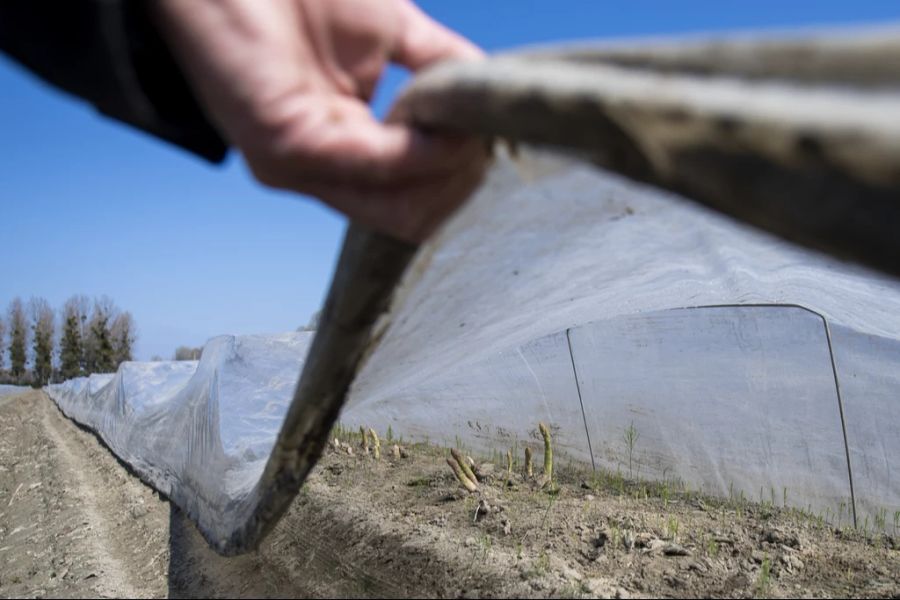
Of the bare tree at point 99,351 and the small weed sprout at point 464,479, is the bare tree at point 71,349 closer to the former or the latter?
the bare tree at point 99,351

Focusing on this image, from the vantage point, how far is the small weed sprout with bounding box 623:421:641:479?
337cm

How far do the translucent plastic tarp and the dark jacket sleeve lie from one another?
0.29 m

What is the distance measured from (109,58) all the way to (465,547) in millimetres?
2036

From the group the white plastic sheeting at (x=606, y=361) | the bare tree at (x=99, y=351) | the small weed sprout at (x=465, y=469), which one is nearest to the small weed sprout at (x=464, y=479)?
the small weed sprout at (x=465, y=469)

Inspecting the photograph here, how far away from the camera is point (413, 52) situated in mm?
794

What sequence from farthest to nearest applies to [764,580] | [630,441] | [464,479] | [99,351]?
1. [99,351]
2. [630,441]
3. [464,479]
4. [764,580]

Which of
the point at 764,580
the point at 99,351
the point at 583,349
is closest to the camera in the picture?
the point at 764,580

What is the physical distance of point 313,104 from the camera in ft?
2.13

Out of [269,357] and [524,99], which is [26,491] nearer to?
[269,357]

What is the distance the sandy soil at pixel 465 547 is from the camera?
2.07 m

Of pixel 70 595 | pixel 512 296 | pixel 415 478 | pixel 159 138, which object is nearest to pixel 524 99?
pixel 159 138

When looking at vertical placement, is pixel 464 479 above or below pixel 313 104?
below

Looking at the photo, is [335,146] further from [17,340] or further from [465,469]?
[17,340]

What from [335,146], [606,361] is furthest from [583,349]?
[335,146]
